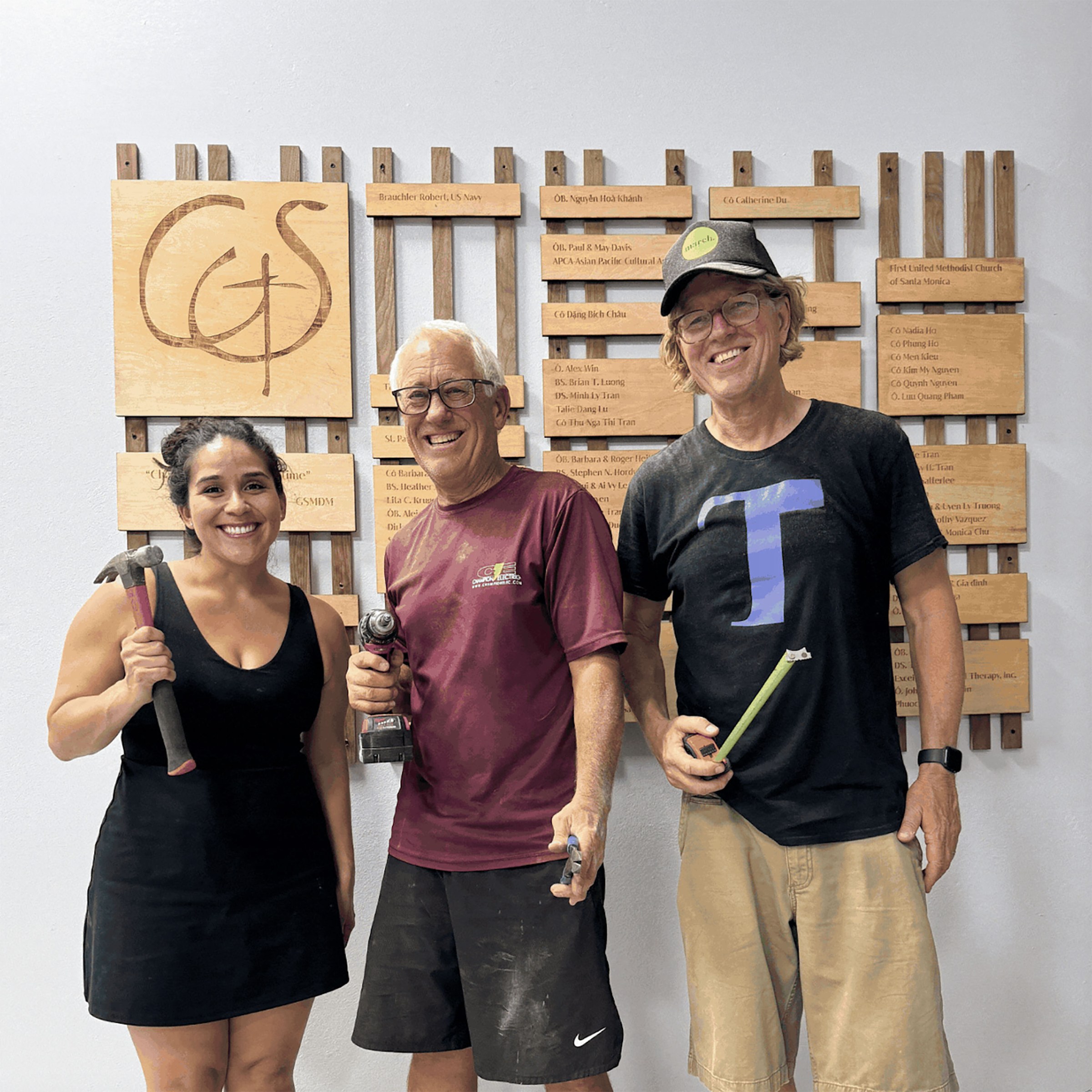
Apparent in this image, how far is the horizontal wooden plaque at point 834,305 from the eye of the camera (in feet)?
6.12

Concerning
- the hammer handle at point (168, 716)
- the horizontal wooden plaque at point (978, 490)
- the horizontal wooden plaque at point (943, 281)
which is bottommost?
the hammer handle at point (168, 716)

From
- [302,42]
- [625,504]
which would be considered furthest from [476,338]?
[302,42]

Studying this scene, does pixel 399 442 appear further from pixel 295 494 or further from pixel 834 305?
pixel 834 305

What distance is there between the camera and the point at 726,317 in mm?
1302

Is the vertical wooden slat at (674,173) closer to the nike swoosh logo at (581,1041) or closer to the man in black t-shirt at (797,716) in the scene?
the man in black t-shirt at (797,716)

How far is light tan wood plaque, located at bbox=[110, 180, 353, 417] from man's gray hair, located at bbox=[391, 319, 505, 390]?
0.53 meters

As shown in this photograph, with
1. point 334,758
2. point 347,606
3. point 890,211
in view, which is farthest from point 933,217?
point 334,758

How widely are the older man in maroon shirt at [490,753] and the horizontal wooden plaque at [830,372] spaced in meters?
0.81

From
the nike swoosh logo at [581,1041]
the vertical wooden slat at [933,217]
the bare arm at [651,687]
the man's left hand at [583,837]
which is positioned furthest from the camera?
the vertical wooden slat at [933,217]

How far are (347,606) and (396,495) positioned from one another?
0.28 meters

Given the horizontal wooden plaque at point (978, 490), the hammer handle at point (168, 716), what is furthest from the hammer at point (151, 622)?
the horizontal wooden plaque at point (978, 490)

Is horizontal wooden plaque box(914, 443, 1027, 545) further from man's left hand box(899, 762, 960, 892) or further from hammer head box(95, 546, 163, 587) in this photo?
hammer head box(95, 546, 163, 587)

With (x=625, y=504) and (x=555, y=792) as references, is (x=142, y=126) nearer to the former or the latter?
(x=625, y=504)

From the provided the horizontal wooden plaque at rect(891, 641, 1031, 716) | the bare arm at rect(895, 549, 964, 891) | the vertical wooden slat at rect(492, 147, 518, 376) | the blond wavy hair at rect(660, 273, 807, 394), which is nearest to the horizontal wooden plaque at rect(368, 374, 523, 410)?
the vertical wooden slat at rect(492, 147, 518, 376)
